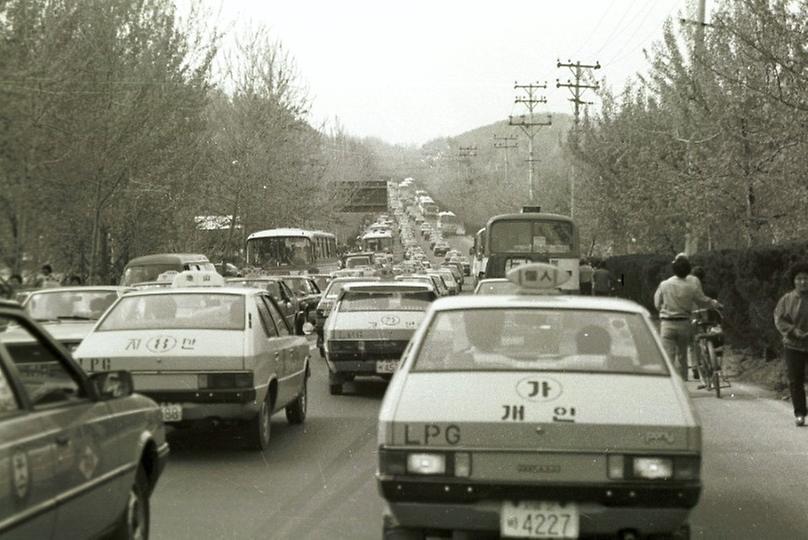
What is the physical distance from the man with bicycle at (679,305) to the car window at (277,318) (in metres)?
5.58

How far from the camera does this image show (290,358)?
12.7 metres

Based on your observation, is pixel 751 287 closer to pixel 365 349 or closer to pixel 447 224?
pixel 365 349

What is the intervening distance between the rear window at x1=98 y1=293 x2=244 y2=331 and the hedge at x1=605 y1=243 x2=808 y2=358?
8.66 metres

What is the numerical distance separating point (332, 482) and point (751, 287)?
11271 millimetres

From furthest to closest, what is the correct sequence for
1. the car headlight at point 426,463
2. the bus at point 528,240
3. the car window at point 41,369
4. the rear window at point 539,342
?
1. the bus at point 528,240
2. the rear window at point 539,342
3. the car headlight at point 426,463
4. the car window at point 41,369

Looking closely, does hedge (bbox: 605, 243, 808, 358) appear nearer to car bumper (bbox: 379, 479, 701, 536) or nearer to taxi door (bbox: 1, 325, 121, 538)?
car bumper (bbox: 379, 479, 701, 536)

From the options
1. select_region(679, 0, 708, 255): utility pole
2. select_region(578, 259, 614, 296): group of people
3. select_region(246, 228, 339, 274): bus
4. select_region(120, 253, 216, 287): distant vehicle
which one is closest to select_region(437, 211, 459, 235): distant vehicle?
select_region(246, 228, 339, 274): bus

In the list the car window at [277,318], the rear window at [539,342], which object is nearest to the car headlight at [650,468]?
the rear window at [539,342]

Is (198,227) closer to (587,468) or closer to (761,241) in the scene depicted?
(761,241)

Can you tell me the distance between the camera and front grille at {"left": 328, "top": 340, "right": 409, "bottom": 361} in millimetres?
15992

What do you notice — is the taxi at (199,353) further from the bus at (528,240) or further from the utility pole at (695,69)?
the bus at (528,240)

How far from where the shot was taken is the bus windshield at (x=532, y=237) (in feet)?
101

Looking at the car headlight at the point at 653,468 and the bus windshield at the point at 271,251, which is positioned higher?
the bus windshield at the point at 271,251

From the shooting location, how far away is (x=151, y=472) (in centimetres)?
714
